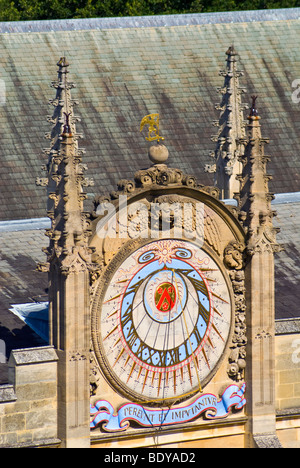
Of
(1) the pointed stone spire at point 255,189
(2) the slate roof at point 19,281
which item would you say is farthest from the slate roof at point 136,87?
(1) the pointed stone spire at point 255,189

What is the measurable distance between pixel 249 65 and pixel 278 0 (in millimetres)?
29472

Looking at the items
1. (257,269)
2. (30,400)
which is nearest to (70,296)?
(30,400)

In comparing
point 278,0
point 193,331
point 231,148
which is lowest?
point 193,331

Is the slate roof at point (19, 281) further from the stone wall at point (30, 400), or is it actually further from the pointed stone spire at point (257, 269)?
the pointed stone spire at point (257, 269)

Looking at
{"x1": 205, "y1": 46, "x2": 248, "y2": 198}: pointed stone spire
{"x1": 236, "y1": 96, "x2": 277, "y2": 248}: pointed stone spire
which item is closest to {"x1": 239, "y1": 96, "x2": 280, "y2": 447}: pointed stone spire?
{"x1": 236, "y1": 96, "x2": 277, "y2": 248}: pointed stone spire

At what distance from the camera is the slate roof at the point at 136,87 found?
7631cm

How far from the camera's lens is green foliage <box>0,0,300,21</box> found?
107000 millimetres

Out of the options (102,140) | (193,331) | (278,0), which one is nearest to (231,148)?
(102,140)

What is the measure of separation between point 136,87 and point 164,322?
1662 inches

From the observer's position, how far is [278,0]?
370 feet

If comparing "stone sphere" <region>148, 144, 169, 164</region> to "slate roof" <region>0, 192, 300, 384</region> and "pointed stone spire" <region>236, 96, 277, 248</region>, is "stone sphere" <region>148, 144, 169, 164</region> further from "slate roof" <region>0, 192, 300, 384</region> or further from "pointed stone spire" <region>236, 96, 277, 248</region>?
"slate roof" <region>0, 192, 300, 384</region>

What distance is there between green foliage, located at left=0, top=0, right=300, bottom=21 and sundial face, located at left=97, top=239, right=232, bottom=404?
67258 millimetres

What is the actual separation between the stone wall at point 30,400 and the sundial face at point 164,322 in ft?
4.14
